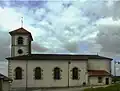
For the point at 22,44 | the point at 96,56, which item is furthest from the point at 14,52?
the point at 96,56

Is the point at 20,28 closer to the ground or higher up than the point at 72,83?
higher up

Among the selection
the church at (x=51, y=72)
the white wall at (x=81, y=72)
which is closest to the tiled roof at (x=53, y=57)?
the church at (x=51, y=72)

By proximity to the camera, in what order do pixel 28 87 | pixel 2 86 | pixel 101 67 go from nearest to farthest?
pixel 2 86 → pixel 28 87 → pixel 101 67

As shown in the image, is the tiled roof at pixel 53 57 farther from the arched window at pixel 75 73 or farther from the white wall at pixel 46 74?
the arched window at pixel 75 73

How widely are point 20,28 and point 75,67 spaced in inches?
565

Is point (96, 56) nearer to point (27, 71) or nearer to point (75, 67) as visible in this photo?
point (75, 67)

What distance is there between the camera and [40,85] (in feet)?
192

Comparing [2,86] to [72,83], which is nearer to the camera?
[2,86]

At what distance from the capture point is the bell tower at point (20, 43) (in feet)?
206

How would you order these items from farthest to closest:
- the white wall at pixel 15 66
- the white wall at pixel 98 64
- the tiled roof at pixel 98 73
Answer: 1. the white wall at pixel 98 64
2. the tiled roof at pixel 98 73
3. the white wall at pixel 15 66

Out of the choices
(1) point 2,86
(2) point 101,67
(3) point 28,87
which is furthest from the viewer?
(2) point 101,67

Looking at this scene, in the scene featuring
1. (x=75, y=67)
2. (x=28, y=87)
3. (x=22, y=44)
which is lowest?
(x=28, y=87)

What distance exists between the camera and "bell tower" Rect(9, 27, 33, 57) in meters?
62.9

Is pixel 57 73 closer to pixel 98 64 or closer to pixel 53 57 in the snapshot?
pixel 53 57
